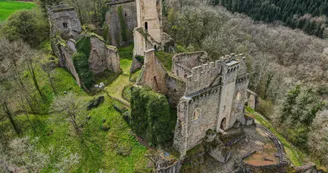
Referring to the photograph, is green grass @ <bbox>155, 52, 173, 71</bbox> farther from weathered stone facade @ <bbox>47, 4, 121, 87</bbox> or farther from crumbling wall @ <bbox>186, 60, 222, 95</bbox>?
weathered stone facade @ <bbox>47, 4, 121, 87</bbox>

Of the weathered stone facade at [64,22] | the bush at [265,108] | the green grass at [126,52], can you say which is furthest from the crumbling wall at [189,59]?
the weathered stone facade at [64,22]

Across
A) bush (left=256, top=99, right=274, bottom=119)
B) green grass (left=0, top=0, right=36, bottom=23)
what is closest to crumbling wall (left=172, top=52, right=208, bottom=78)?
bush (left=256, top=99, right=274, bottom=119)

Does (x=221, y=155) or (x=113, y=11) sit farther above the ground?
(x=113, y=11)

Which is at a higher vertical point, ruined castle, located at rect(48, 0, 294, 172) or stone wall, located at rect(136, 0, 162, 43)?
stone wall, located at rect(136, 0, 162, 43)

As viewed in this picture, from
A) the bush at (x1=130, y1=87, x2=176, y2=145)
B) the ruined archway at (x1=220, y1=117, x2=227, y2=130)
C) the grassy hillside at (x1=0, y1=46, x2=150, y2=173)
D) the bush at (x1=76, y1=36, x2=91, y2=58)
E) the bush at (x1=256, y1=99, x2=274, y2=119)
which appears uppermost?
the bush at (x1=76, y1=36, x2=91, y2=58)

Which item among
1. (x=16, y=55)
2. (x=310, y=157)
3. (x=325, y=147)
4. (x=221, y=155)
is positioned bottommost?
(x=310, y=157)

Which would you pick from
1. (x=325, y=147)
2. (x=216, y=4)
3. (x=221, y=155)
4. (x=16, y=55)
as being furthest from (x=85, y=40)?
(x=216, y=4)

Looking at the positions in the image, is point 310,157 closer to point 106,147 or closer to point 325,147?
point 325,147
